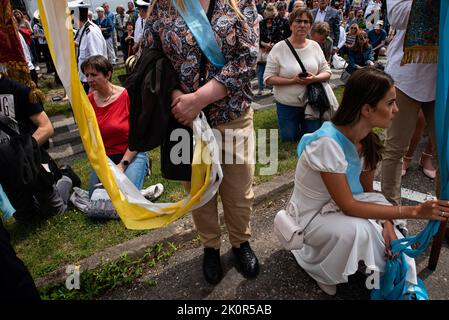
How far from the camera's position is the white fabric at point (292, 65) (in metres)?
4.09

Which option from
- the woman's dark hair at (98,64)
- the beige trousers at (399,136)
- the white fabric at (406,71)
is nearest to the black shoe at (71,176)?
the woman's dark hair at (98,64)

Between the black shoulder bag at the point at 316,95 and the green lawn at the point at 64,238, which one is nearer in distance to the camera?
the green lawn at the point at 64,238

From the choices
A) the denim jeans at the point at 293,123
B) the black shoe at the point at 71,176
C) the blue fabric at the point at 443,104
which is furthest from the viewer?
the denim jeans at the point at 293,123

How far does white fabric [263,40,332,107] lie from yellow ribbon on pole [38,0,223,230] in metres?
2.56

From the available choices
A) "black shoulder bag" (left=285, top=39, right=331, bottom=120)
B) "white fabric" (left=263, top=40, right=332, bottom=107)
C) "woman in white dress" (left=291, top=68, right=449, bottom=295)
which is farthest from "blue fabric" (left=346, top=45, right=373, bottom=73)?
"woman in white dress" (left=291, top=68, right=449, bottom=295)

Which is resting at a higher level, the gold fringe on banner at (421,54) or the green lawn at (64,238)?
the gold fringe on banner at (421,54)

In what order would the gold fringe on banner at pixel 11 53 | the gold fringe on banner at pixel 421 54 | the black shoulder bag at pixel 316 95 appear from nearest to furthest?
the gold fringe on banner at pixel 11 53 → the gold fringe on banner at pixel 421 54 → the black shoulder bag at pixel 316 95

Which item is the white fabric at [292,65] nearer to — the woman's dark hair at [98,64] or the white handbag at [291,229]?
the woman's dark hair at [98,64]

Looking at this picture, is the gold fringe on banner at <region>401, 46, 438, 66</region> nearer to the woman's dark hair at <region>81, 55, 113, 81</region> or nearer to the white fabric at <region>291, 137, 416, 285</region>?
the white fabric at <region>291, 137, 416, 285</region>

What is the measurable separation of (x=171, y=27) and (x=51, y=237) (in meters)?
→ 2.04

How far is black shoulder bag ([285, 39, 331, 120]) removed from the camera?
4091 millimetres

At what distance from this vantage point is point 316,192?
214 cm

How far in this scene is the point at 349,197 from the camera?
1.98 metres

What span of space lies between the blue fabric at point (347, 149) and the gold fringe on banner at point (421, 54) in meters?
0.72
